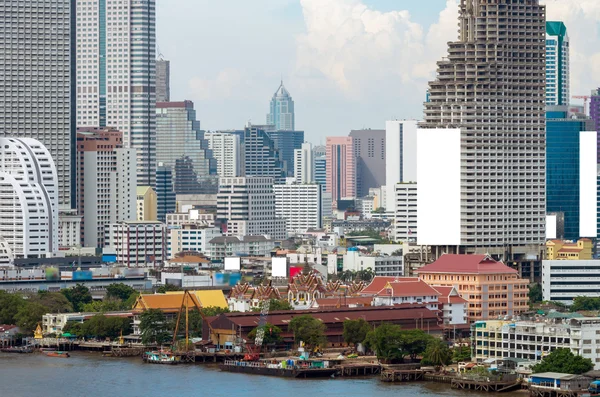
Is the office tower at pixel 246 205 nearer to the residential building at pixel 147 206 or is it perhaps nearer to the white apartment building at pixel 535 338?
the residential building at pixel 147 206

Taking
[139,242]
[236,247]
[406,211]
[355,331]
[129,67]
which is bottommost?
[355,331]

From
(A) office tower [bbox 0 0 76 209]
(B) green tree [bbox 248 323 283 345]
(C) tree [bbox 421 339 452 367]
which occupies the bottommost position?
(C) tree [bbox 421 339 452 367]

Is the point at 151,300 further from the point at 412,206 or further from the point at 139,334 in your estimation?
the point at 412,206

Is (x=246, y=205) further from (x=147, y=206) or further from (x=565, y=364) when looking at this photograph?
(x=565, y=364)

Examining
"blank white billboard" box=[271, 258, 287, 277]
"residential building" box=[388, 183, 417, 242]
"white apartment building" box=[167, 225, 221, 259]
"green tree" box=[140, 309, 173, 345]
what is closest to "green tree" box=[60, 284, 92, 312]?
"green tree" box=[140, 309, 173, 345]

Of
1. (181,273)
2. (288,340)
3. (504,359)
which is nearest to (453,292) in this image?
(288,340)

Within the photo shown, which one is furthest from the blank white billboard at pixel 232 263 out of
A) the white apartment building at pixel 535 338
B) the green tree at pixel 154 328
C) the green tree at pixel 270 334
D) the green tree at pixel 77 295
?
the white apartment building at pixel 535 338

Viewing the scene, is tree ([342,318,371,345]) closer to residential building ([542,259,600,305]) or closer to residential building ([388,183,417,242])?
residential building ([542,259,600,305])

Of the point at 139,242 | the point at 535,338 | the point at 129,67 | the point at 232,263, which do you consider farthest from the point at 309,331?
the point at 129,67
